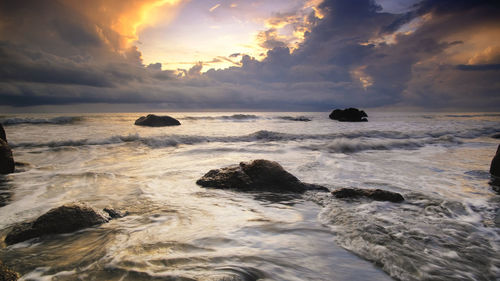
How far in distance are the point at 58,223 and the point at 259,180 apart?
126 inches

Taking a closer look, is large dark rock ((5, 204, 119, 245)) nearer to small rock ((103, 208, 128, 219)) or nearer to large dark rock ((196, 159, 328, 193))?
small rock ((103, 208, 128, 219))

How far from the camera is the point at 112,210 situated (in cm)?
345

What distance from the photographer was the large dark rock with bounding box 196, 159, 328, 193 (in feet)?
15.9

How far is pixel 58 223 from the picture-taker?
288 centimetres

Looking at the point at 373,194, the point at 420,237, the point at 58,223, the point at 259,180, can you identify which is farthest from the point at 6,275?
the point at 373,194

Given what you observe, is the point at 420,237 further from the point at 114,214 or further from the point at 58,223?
the point at 58,223

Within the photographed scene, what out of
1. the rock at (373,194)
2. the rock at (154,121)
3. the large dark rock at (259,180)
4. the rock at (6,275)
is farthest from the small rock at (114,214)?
the rock at (154,121)

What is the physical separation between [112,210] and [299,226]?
259 cm

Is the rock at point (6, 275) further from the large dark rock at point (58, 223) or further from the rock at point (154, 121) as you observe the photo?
the rock at point (154, 121)

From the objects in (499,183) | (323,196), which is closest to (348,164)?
(499,183)

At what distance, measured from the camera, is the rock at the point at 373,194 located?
163 inches

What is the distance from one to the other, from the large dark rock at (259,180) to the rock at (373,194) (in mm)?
528

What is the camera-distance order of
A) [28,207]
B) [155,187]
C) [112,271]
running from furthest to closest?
[155,187]
[28,207]
[112,271]

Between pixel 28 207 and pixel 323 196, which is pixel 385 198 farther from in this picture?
pixel 28 207
